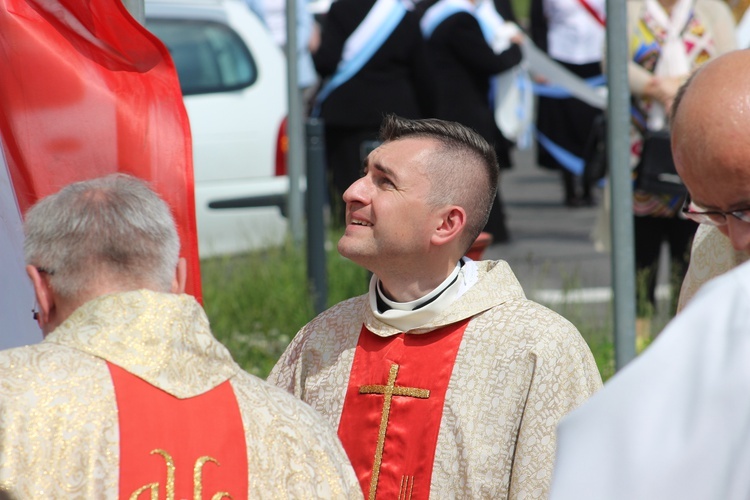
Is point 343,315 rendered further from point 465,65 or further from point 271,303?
point 465,65

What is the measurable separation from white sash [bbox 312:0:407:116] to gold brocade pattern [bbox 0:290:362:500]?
19.0 ft

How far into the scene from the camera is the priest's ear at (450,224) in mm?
2971

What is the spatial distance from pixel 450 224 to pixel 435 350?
0.97 ft

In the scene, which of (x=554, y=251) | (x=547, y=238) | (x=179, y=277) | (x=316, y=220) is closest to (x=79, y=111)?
(x=179, y=277)

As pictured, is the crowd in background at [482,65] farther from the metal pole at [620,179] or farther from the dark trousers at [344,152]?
the metal pole at [620,179]

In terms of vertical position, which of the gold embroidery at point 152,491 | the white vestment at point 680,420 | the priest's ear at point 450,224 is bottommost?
the gold embroidery at point 152,491

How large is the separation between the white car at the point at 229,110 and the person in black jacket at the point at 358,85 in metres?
0.36

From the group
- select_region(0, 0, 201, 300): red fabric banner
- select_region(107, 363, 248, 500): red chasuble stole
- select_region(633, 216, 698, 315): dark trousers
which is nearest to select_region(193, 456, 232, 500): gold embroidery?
select_region(107, 363, 248, 500): red chasuble stole

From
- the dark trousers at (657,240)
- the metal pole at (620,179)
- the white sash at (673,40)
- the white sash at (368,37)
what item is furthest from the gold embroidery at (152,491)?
the white sash at (368,37)

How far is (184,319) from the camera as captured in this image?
229cm

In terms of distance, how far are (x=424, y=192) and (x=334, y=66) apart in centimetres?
535

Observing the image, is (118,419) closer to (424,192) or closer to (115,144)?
(424,192)

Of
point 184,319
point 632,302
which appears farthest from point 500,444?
point 632,302

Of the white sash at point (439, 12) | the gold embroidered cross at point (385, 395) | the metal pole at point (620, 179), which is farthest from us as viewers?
the white sash at point (439, 12)
